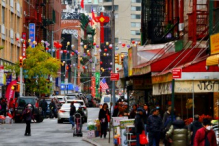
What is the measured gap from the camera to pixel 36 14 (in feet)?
305

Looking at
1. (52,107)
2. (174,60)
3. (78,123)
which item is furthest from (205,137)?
(52,107)

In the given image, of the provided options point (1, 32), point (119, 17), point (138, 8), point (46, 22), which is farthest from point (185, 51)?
point (138, 8)

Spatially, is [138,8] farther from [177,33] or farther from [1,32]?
[177,33]

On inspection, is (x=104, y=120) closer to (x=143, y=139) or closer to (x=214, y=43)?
(x=143, y=139)

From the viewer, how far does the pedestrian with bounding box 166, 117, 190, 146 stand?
66.7 feet

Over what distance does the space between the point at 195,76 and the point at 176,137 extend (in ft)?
15.6

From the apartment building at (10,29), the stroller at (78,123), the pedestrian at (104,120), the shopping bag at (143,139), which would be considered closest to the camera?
the shopping bag at (143,139)

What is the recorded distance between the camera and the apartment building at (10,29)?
73.9 m

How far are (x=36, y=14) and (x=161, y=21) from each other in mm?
52207

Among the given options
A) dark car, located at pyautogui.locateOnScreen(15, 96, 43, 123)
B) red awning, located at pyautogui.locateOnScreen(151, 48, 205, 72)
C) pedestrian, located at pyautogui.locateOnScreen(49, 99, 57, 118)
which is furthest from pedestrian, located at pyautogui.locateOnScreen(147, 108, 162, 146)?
pedestrian, located at pyautogui.locateOnScreen(49, 99, 57, 118)

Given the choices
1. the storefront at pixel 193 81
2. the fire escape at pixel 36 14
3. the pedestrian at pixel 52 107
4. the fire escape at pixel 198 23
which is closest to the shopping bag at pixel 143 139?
the storefront at pixel 193 81

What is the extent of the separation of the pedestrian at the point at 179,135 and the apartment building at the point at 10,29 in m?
52.0

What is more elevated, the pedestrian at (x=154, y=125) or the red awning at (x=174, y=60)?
the red awning at (x=174, y=60)

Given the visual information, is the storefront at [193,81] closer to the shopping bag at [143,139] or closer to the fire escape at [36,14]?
the shopping bag at [143,139]
